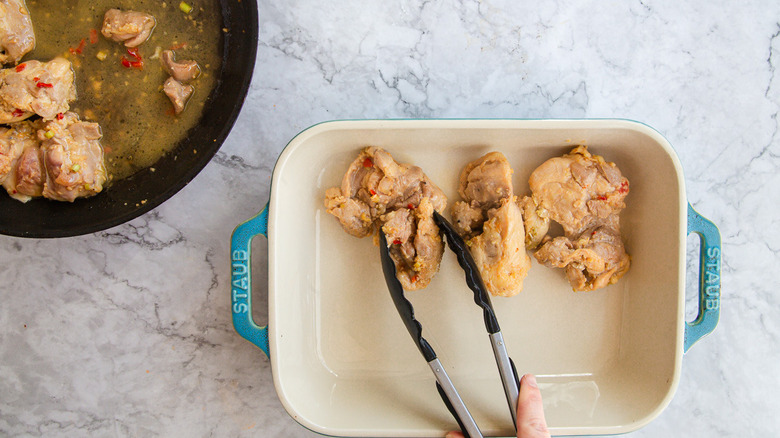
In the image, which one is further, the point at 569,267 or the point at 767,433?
the point at 767,433

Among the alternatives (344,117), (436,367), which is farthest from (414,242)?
(344,117)

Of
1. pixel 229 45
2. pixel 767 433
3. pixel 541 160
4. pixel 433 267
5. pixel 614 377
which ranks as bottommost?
pixel 767 433

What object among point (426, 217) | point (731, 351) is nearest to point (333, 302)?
point (426, 217)

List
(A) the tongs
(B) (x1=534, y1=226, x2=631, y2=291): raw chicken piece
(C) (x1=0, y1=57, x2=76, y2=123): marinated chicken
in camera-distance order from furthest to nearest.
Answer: (B) (x1=534, y1=226, x2=631, y2=291): raw chicken piece, (A) the tongs, (C) (x1=0, y1=57, x2=76, y2=123): marinated chicken

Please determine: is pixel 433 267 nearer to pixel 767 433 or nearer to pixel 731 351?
pixel 731 351

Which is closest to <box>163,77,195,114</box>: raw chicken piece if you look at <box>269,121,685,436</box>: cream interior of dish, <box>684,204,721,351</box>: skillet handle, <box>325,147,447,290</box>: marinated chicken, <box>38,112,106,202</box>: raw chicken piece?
<box>38,112,106,202</box>: raw chicken piece

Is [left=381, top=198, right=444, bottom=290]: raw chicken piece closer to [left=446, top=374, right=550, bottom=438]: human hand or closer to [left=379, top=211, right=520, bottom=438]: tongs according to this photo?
[left=379, top=211, right=520, bottom=438]: tongs

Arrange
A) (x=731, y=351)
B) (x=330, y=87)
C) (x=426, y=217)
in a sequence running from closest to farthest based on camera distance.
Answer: (x=426, y=217), (x=330, y=87), (x=731, y=351)
